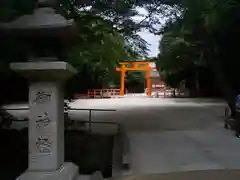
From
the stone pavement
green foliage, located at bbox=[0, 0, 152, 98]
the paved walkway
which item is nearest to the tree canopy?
green foliage, located at bbox=[0, 0, 152, 98]

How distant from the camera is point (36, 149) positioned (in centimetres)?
620

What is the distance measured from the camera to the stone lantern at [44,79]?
19.8 feet

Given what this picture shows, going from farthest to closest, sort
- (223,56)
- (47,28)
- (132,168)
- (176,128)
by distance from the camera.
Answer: (223,56)
(176,128)
(132,168)
(47,28)

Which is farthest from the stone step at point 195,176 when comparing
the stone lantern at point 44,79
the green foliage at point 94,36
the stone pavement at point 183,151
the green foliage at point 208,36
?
the green foliage at point 208,36

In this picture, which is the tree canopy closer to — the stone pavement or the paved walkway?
the paved walkway

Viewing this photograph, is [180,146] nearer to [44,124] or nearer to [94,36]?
[94,36]

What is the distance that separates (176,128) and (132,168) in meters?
7.51

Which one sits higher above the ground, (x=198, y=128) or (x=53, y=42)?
(x=53, y=42)

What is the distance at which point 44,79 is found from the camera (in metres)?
6.22

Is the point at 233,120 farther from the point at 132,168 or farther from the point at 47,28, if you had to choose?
the point at 47,28

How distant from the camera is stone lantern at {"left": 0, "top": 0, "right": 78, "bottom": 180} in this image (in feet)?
19.8

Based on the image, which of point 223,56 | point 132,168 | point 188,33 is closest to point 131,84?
point 223,56

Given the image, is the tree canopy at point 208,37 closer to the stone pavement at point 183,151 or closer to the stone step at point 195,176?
the stone pavement at point 183,151

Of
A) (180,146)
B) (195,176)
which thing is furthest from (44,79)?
(180,146)
